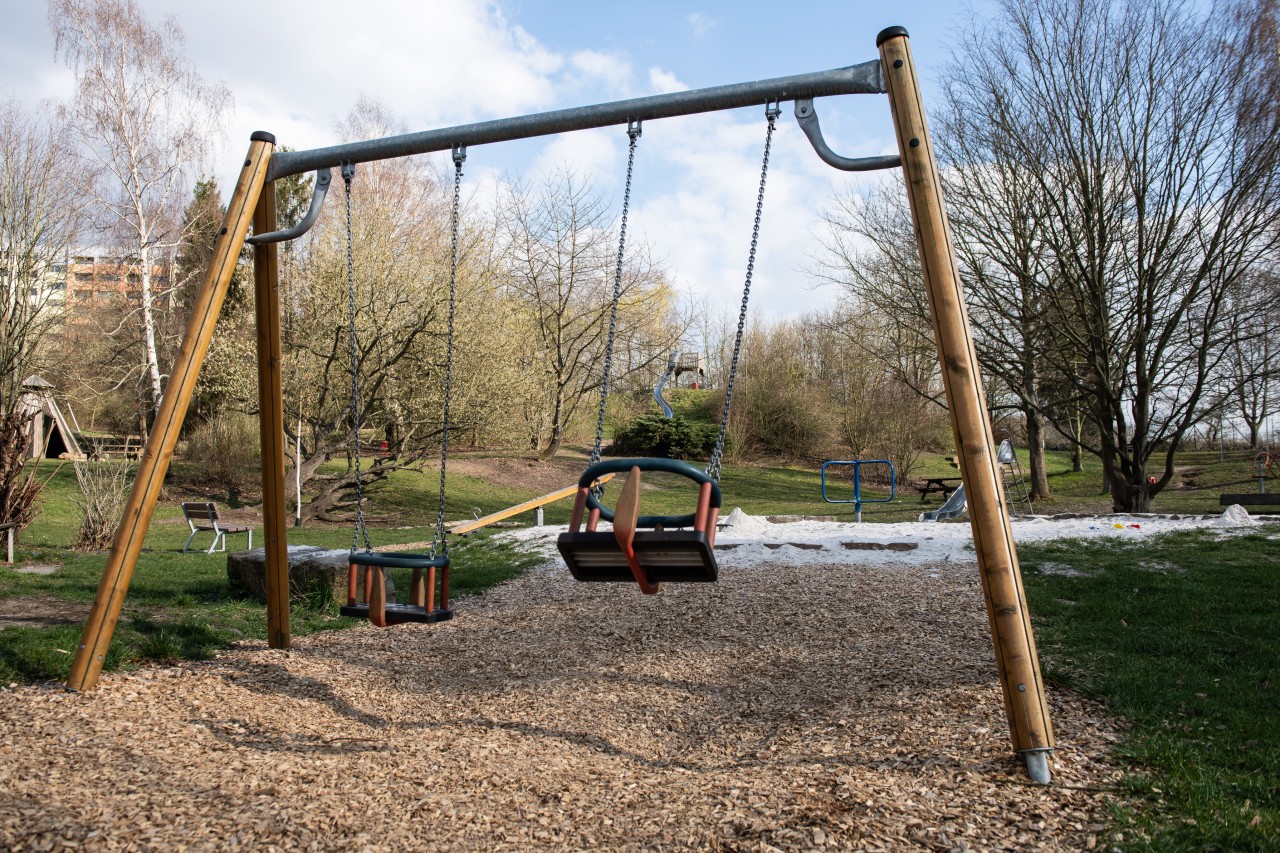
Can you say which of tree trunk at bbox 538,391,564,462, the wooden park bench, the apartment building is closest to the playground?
the wooden park bench

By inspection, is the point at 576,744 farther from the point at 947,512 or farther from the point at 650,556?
the point at 947,512

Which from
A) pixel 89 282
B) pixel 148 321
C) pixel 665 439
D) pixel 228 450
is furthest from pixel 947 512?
pixel 89 282

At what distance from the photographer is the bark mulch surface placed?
3.28 meters

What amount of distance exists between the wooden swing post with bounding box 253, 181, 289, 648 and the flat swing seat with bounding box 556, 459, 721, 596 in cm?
262

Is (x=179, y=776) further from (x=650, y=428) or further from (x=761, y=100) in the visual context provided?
(x=650, y=428)

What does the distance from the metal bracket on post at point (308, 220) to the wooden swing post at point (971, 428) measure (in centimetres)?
323

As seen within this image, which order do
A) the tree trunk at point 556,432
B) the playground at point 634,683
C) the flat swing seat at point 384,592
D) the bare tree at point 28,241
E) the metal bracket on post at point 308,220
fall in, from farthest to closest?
1. the tree trunk at point 556,432
2. the bare tree at point 28,241
3. the metal bracket on post at point 308,220
4. the flat swing seat at point 384,592
5. the playground at point 634,683

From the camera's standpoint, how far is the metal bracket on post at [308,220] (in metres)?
5.24

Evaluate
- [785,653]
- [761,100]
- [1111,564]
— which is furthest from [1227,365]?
[761,100]

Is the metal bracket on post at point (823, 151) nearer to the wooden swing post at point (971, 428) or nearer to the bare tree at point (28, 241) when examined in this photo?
the wooden swing post at point (971, 428)

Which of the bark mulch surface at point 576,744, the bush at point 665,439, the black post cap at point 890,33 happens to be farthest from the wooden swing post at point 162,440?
the bush at point 665,439

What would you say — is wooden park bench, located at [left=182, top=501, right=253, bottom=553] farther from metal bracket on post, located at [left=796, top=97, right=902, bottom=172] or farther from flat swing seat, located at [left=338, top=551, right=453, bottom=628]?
metal bracket on post, located at [left=796, top=97, right=902, bottom=172]

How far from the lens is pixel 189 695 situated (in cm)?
515

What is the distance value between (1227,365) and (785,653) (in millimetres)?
13409
